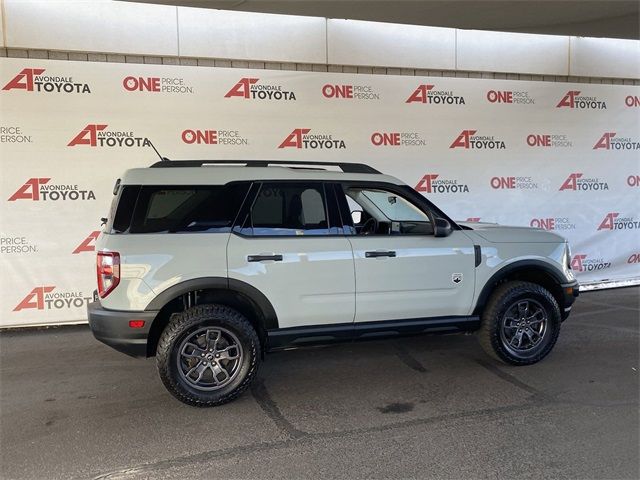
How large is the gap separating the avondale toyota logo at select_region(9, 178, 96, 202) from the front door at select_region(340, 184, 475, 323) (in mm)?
4016

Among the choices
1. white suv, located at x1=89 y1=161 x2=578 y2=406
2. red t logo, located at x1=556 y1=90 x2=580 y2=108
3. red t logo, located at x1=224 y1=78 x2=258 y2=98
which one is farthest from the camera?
red t logo, located at x1=556 y1=90 x2=580 y2=108

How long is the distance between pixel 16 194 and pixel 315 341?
186 inches

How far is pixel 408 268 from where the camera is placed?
443 cm

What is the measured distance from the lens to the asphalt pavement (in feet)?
10.3

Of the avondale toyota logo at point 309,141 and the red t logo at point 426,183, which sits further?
the red t logo at point 426,183

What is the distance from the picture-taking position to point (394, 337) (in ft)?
14.8

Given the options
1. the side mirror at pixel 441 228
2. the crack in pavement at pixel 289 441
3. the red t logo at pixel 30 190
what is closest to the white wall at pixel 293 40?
the red t logo at pixel 30 190

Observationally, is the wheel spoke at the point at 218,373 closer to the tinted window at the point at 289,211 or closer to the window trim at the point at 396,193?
the tinted window at the point at 289,211

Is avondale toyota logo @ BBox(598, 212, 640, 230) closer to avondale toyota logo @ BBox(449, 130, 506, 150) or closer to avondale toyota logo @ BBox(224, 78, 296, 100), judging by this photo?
avondale toyota logo @ BBox(449, 130, 506, 150)

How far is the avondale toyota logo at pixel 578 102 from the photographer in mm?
8695

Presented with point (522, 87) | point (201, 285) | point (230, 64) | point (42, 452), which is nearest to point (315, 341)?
point (201, 285)

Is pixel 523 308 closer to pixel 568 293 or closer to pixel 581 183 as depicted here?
pixel 568 293

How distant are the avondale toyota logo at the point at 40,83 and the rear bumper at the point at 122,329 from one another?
4.01 meters

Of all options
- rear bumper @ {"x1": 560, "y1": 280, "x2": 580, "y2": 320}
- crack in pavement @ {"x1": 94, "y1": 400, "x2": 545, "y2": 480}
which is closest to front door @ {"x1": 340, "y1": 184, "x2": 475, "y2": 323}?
crack in pavement @ {"x1": 94, "y1": 400, "x2": 545, "y2": 480}
